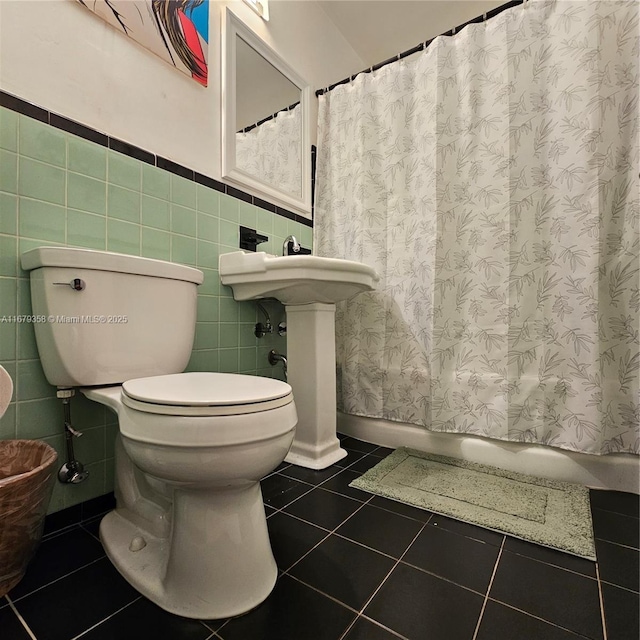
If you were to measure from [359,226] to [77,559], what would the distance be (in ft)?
4.89

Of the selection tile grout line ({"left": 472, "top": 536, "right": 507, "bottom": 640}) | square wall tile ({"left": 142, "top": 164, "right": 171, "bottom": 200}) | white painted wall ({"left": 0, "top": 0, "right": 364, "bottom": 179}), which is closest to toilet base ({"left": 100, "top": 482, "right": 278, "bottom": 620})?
tile grout line ({"left": 472, "top": 536, "right": 507, "bottom": 640})

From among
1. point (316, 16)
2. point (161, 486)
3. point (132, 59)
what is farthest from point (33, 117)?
point (316, 16)

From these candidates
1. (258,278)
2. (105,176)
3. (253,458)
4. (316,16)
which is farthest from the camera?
(316,16)

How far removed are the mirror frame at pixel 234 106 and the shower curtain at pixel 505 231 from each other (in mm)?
301

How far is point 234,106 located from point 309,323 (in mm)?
926

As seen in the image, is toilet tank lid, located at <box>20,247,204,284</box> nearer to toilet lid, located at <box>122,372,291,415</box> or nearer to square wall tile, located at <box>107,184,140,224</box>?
square wall tile, located at <box>107,184,140,224</box>

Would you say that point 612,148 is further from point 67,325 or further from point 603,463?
point 67,325

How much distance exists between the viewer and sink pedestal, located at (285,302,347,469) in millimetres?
1390

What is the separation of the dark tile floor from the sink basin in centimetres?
72

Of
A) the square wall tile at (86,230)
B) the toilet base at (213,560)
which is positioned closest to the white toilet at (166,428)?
the toilet base at (213,560)

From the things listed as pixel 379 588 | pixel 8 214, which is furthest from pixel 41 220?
pixel 379 588

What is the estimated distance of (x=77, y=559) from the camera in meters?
0.85

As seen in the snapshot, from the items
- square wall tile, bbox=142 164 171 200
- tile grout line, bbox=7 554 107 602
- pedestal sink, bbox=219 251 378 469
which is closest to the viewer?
tile grout line, bbox=7 554 107 602

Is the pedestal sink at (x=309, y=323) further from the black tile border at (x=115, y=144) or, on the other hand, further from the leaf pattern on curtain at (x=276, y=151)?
the leaf pattern on curtain at (x=276, y=151)
